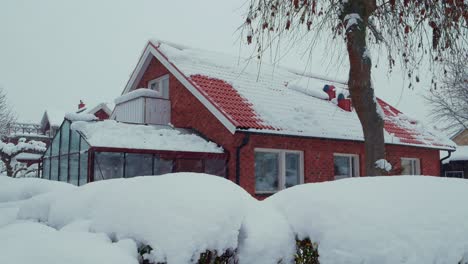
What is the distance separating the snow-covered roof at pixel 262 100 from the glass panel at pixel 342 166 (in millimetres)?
1007

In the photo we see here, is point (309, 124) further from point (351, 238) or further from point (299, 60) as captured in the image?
point (351, 238)

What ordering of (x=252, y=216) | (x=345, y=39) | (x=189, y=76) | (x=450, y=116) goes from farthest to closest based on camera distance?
(x=450, y=116) < (x=189, y=76) < (x=345, y=39) < (x=252, y=216)

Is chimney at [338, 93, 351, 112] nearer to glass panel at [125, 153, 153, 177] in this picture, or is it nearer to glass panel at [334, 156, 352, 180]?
glass panel at [334, 156, 352, 180]

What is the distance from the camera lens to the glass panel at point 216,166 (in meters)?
12.6

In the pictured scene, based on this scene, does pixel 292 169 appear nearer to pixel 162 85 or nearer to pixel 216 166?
pixel 216 166

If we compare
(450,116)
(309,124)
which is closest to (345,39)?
(309,124)

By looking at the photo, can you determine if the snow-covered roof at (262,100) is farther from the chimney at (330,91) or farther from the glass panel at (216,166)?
the glass panel at (216,166)

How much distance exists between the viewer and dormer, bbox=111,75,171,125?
14.2m

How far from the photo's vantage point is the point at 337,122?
1506 cm

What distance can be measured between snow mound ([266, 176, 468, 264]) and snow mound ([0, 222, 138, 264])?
5.02 feet

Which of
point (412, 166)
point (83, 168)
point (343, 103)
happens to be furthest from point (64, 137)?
point (412, 166)

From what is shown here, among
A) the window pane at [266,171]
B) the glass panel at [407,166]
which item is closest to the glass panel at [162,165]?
the window pane at [266,171]

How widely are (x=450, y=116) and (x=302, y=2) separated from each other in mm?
27544

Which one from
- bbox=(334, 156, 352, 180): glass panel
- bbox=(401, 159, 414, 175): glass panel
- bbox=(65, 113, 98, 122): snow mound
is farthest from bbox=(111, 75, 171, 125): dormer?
bbox=(401, 159, 414, 175): glass panel
